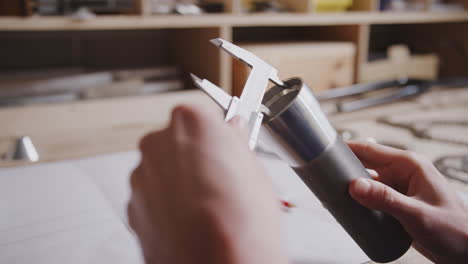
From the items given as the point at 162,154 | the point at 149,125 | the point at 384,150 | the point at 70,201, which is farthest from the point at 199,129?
the point at 149,125

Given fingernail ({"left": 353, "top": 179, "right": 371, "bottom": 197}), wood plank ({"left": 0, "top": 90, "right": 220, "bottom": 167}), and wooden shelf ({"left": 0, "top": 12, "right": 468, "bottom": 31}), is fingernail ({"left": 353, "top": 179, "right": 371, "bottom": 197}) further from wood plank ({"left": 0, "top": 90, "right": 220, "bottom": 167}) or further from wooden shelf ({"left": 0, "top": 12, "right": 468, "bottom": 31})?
wooden shelf ({"left": 0, "top": 12, "right": 468, "bottom": 31})

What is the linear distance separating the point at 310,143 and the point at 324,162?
2 cm

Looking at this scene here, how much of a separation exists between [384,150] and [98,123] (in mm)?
676

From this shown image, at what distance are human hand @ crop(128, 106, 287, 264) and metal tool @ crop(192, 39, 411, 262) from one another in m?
0.06

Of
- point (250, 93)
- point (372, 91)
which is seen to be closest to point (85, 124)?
point (250, 93)

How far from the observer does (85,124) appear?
3.13 feet

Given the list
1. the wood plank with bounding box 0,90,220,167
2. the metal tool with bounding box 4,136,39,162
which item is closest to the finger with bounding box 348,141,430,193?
the wood plank with bounding box 0,90,220,167

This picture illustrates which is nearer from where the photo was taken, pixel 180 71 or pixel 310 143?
pixel 310 143

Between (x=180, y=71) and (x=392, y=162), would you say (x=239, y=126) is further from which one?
(x=180, y=71)

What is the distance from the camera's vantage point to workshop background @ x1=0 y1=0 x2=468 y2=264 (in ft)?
2.86

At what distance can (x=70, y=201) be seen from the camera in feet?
1.92

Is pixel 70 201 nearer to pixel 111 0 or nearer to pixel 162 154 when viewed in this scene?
pixel 162 154

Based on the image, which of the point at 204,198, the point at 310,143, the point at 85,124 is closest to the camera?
the point at 204,198

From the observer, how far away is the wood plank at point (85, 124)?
2.66 feet
